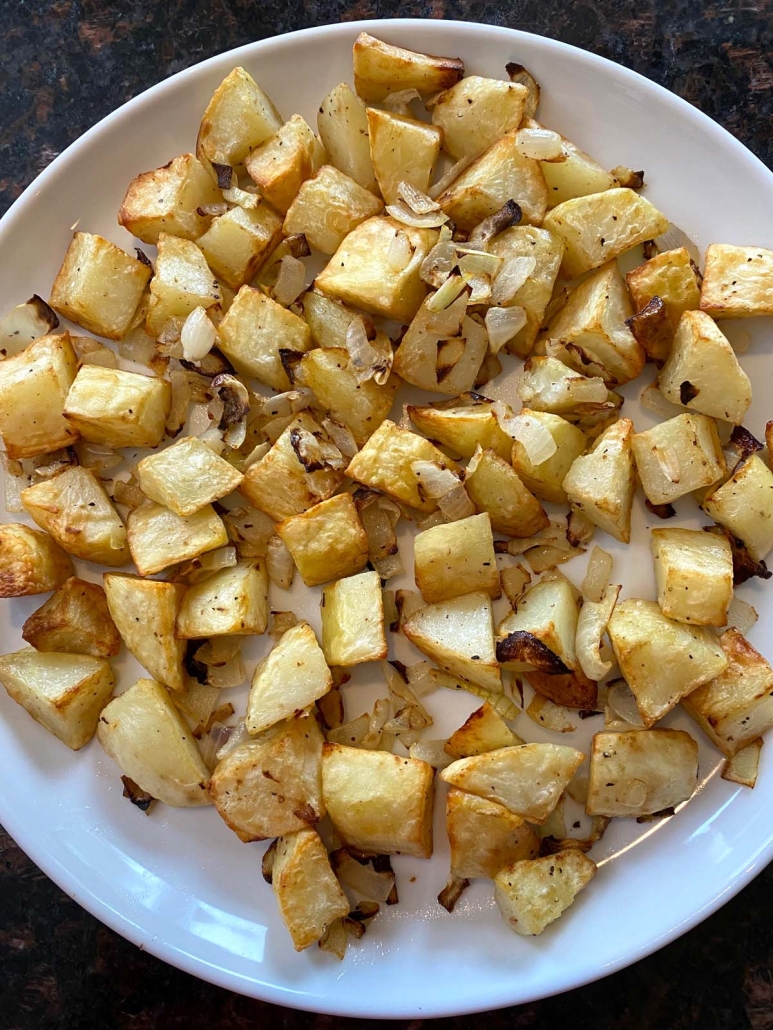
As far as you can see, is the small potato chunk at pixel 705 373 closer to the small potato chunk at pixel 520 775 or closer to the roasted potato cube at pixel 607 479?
the roasted potato cube at pixel 607 479

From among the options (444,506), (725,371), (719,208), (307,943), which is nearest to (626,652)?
(444,506)

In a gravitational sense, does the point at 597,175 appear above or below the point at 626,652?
above

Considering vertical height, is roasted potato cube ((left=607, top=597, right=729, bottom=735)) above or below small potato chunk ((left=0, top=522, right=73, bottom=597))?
below

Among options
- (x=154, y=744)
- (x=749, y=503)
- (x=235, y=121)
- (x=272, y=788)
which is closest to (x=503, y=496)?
(x=749, y=503)

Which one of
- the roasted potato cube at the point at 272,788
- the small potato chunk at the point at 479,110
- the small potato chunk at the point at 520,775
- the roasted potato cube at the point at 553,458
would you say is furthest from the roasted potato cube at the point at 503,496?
the small potato chunk at the point at 479,110

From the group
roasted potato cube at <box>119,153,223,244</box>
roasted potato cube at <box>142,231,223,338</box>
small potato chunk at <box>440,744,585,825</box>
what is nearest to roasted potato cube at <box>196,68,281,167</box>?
roasted potato cube at <box>119,153,223,244</box>

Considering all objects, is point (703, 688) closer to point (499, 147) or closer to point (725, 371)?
point (725, 371)

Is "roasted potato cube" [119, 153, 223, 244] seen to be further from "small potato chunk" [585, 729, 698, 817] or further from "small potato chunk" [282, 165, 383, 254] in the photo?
"small potato chunk" [585, 729, 698, 817]
